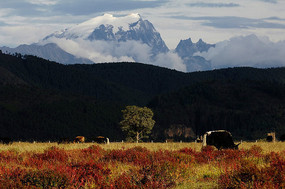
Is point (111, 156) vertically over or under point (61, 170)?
under

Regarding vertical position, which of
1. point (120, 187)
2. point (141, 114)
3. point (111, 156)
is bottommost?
point (141, 114)

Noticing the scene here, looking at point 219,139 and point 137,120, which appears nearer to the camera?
point 219,139

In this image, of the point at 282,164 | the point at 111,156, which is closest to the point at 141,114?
the point at 111,156

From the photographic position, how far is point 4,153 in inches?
737

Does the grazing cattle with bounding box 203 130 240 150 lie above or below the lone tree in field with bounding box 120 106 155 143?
above

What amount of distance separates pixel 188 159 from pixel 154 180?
529 cm

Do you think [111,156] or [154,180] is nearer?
[154,180]

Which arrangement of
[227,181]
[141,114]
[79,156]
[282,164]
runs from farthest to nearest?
[141,114], [79,156], [282,164], [227,181]

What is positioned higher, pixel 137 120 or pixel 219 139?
pixel 219 139

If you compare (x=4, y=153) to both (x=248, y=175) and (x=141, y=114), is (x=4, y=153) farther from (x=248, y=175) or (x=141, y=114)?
(x=141, y=114)

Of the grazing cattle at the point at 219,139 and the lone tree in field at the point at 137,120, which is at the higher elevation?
the grazing cattle at the point at 219,139

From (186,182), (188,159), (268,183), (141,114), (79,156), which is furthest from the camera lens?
(141,114)

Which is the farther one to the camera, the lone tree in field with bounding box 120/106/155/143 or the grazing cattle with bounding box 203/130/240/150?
the lone tree in field with bounding box 120/106/155/143

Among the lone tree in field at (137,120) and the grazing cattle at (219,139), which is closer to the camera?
the grazing cattle at (219,139)
